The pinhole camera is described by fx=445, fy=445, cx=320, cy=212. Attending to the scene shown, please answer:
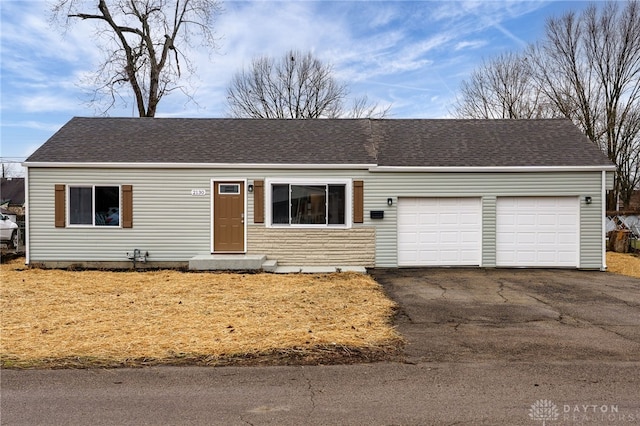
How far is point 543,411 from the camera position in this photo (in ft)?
11.9

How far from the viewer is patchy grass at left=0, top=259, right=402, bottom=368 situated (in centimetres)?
507

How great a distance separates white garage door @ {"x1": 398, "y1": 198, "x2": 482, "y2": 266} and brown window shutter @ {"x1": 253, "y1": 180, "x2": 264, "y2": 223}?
3855 millimetres

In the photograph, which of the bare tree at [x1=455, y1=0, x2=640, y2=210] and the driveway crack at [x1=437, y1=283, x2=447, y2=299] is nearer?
the driveway crack at [x1=437, y1=283, x2=447, y2=299]

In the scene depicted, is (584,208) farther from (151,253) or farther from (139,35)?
(139,35)

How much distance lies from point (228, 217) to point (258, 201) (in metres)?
0.97

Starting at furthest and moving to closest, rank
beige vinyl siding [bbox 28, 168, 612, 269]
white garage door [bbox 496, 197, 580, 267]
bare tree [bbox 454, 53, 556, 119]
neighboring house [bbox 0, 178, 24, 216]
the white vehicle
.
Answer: neighboring house [bbox 0, 178, 24, 216]
bare tree [bbox 454, 53, 556, 119]
the white vehicle
white garage door [bbox 496, 197, 580, 267]
beige vinyl siding [bbox 28, 168, 612, 269]

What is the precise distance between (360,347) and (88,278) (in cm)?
805

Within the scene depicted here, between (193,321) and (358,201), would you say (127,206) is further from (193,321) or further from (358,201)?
(193,321)

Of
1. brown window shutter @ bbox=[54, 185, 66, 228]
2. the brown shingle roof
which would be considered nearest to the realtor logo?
the brown shingle roof

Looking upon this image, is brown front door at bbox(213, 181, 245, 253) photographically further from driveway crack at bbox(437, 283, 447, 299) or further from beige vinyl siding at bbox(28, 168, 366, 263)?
driveway crack at bbox(437, 283, 447, 299)

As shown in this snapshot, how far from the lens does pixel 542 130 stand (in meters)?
14.2

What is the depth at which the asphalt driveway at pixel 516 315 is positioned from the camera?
17.3ft

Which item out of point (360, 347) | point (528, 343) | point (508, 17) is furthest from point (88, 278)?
point (508, 17)

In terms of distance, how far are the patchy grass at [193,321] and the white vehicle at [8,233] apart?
5631 mm
